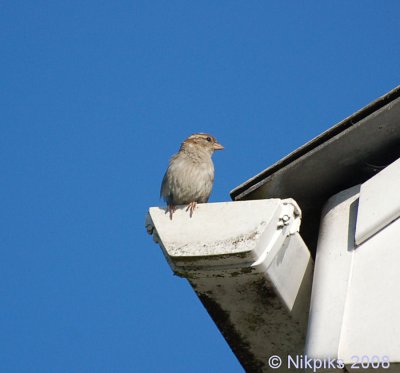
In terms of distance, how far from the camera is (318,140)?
5.99 meters

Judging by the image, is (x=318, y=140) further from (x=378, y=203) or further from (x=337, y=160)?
(x=378, y=203)

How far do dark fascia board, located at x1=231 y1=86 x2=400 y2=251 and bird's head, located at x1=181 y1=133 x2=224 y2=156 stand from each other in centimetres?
203

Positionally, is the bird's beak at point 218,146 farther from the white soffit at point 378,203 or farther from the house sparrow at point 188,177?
the white soffit at point 378,203

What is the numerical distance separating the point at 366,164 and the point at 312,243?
30.9 inches

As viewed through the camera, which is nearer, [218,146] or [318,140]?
[318,140]

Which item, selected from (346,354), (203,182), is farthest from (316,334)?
(203,182)

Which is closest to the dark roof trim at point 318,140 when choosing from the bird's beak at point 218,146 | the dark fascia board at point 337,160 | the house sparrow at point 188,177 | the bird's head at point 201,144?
the dark fascia board at point 337,160

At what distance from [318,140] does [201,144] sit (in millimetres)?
2690

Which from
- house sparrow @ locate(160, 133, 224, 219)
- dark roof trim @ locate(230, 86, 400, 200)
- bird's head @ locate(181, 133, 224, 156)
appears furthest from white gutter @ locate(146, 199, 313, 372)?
bird's head @ locate(181, 133, 224, 156)

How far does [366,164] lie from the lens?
6250mm

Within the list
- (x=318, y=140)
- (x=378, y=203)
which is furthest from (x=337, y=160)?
(x=378, y=203)

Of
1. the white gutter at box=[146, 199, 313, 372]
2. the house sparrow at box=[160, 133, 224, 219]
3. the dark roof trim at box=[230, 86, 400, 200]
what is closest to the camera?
the white gutter at box=[146, 199, 313, 372]

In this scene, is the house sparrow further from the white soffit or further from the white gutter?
the white soffit

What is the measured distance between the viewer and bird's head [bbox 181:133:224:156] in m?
8.35
